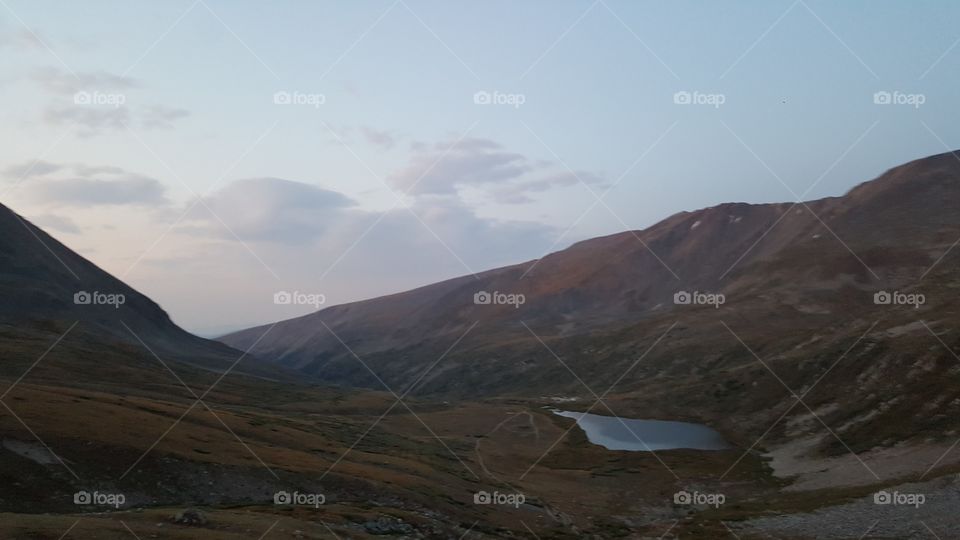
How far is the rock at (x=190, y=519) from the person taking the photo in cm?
3716

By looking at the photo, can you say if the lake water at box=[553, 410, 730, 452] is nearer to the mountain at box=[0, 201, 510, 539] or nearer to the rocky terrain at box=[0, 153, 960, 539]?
the rocky terrain at box=[0, 153, 960, 539]

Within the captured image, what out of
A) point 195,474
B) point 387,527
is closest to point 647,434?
point 387,527

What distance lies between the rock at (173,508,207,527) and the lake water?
81.2 m

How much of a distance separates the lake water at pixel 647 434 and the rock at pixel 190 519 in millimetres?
81155

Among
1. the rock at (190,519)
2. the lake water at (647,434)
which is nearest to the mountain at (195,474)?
the rock at (190,519)

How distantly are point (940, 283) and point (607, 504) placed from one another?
120m

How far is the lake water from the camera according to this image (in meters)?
109

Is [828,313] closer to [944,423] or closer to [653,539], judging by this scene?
[944,423]

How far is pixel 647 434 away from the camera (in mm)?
120500

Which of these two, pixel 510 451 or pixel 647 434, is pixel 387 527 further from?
pixel 647 434

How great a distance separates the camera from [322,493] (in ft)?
179

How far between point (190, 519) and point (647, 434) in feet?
319

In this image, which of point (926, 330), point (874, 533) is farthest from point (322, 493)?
point (926, 330)

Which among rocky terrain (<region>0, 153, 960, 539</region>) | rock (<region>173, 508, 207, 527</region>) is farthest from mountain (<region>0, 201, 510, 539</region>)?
rocky terrain (<region>0, 153, 960, 539</region>)
